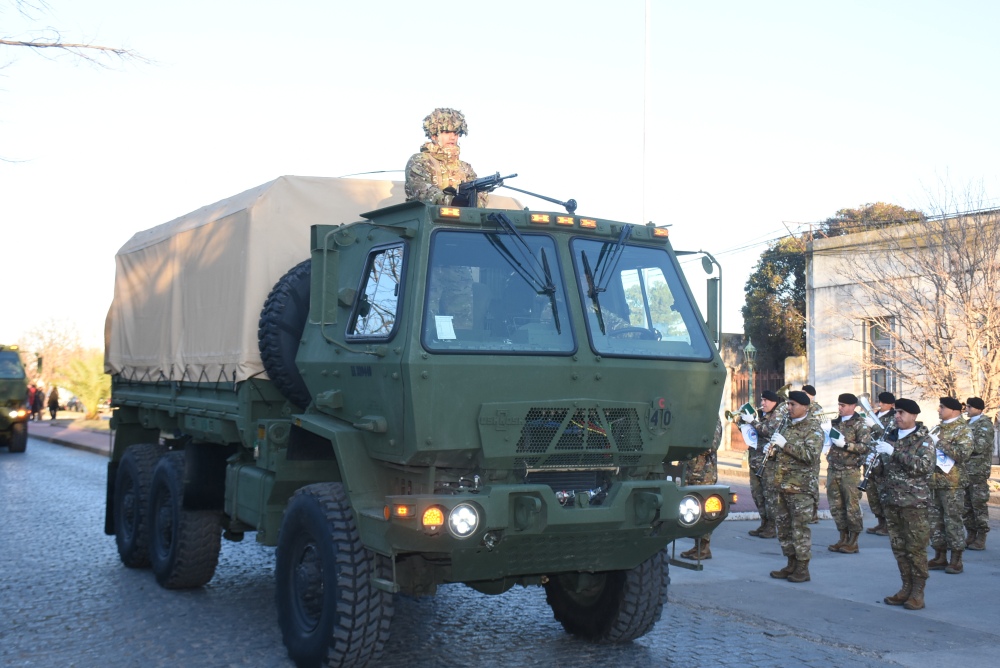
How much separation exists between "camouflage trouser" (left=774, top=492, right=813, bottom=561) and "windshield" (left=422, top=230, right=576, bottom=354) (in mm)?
4345

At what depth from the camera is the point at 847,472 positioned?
11.7m

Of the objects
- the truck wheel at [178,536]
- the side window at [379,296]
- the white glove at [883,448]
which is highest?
the side window at [379,296]

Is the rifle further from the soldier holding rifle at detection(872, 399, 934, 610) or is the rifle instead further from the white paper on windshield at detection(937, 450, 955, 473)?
the white paper on windshield at detection(937, 450, 955, 473)

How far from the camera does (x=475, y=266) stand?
596 centimetres

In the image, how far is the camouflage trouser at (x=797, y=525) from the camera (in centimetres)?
920

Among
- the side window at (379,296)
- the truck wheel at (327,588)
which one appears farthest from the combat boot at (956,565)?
the side window at (379,296)

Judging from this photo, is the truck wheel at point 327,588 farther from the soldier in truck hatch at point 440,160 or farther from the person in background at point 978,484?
the person in background at point 978,484

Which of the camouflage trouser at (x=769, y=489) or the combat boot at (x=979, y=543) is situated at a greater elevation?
the camouflage trouser at (x=769, y=489)

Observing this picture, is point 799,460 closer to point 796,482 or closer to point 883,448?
point 796,482

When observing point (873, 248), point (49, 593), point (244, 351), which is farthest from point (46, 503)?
point (873, 248)

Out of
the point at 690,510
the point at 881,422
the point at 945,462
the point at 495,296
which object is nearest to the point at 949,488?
the point at 945,462

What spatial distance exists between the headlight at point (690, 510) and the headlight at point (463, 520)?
1357 mm

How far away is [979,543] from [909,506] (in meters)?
4.03

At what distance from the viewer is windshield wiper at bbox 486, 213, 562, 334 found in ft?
19.7
